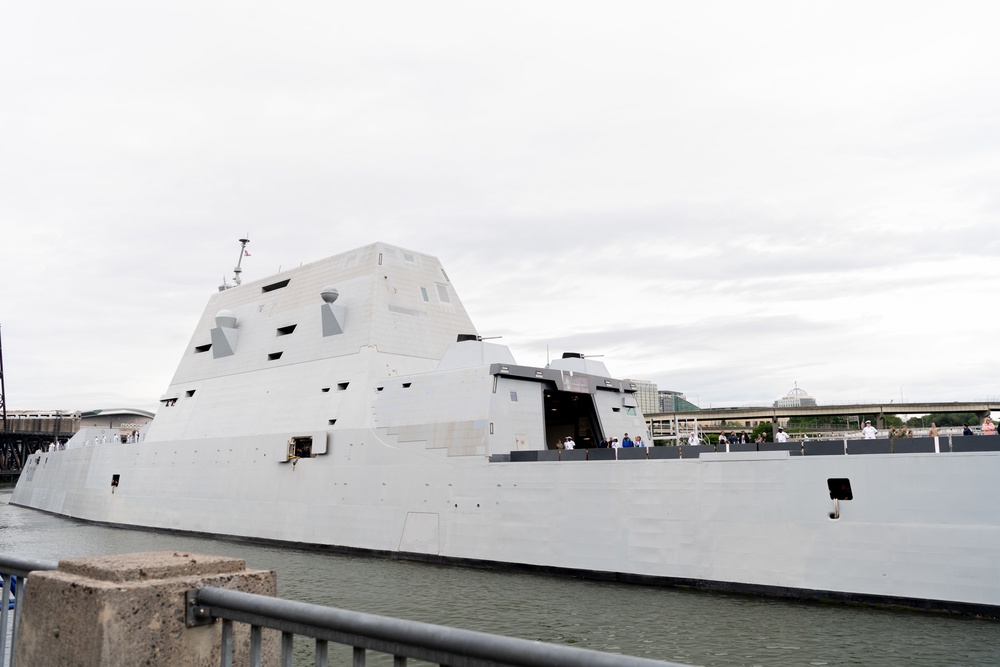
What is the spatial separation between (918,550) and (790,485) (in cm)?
220

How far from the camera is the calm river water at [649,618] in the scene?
9766 millimetres

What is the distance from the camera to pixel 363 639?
2645 mm

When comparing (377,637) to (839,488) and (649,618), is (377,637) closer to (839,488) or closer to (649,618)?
(649,618)

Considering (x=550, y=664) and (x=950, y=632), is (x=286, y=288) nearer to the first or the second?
(x=950, y=632)

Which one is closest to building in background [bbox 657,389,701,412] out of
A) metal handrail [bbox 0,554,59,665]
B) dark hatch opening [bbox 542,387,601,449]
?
dark hatch opening [bbox 542,387,601,449]

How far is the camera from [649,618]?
459 inches

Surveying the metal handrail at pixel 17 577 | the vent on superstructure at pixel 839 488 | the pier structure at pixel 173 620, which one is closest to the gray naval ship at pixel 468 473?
the vent on superstructure at pixel 839 488

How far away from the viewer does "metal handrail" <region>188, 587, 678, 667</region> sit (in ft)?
7.22

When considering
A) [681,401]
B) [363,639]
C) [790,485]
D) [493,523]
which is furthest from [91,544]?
[681,401]

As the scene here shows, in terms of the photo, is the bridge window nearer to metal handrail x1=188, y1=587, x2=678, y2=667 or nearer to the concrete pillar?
the concrete pillar

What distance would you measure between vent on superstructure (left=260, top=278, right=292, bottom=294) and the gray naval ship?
8cm

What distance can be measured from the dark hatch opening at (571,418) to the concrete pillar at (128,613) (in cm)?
1600

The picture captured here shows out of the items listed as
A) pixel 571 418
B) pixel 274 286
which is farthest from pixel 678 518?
pixel 274 286

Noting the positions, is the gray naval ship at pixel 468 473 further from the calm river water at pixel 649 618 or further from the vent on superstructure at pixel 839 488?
the calm river water at pixel 649 618
